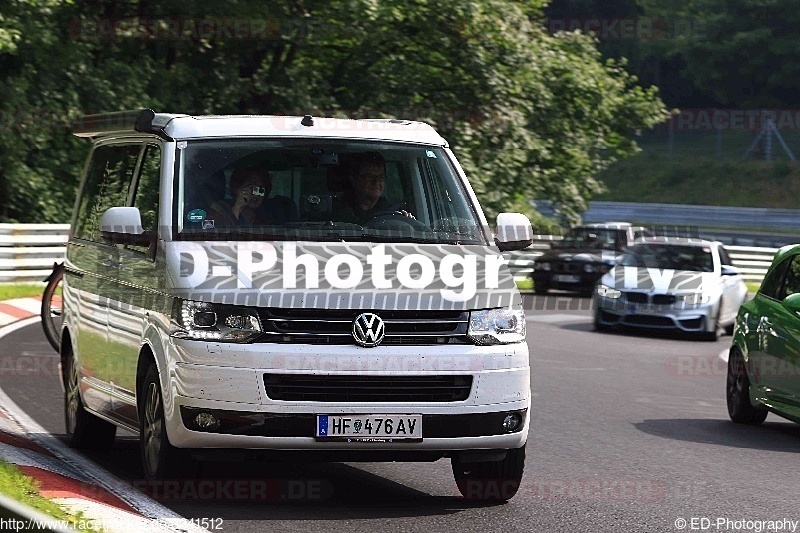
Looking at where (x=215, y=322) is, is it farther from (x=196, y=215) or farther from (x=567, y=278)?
(x=567, y=278)

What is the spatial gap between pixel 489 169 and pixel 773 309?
21236mm

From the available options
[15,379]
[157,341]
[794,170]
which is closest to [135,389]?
[157,341]

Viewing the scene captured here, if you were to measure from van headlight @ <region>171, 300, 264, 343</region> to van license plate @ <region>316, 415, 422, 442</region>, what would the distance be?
542mm

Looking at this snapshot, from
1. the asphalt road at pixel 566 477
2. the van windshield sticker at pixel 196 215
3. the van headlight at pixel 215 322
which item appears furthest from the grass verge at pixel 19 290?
the van headlight at pixel 215 322

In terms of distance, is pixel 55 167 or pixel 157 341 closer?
pixel 157 341

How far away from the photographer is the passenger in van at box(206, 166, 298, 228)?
8.72 metres

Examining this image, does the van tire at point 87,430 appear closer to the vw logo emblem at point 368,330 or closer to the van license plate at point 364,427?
the van license plate at point 364,427

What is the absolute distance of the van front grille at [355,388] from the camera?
25.4 ft

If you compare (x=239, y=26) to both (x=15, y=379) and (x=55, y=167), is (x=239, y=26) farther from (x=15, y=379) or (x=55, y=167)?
(x=15, y=379)

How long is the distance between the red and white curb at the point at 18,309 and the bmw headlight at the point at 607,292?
26.7ft

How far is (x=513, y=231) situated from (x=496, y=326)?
105 centimetres

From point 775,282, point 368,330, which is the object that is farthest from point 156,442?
point 775,282

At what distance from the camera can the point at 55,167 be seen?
30562mm

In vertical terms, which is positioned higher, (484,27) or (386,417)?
(484,27)
